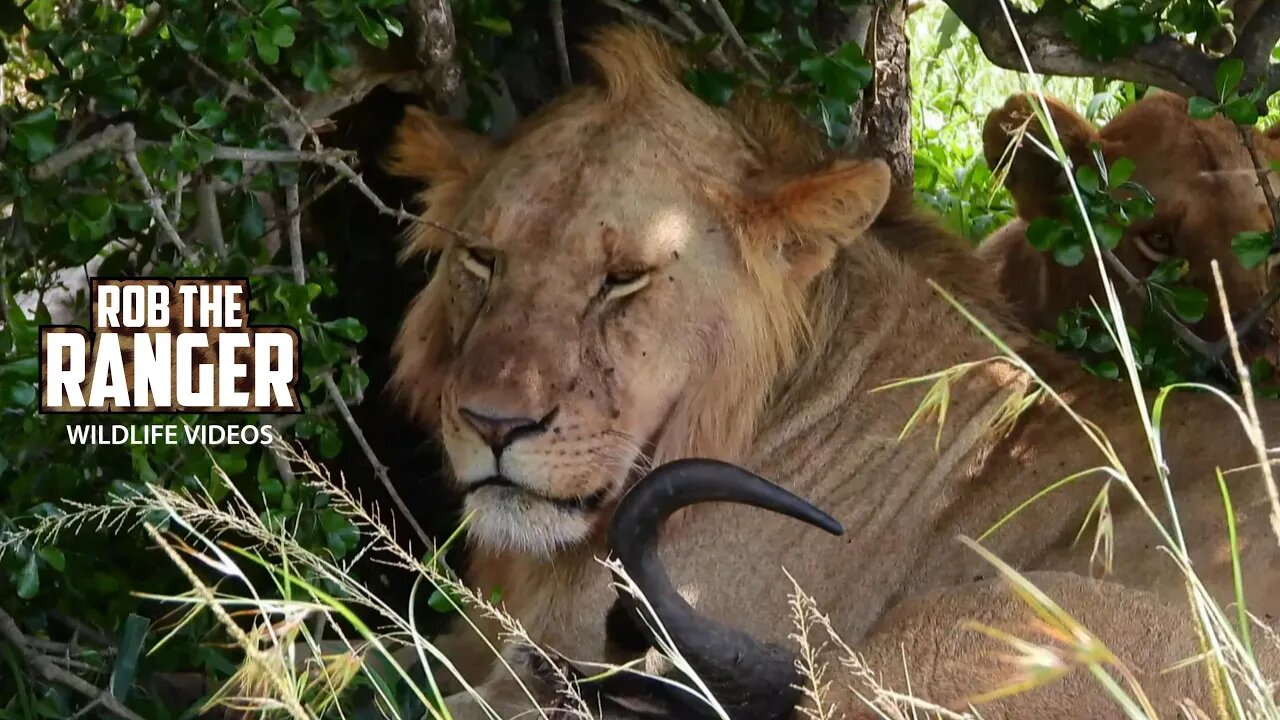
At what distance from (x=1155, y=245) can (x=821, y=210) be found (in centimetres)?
133

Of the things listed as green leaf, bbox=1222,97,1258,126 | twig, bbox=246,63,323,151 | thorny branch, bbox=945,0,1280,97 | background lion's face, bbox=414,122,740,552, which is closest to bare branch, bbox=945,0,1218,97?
thorny branch, bbox=945,0,1280,97

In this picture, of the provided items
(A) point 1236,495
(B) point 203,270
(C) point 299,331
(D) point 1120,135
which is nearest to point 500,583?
(C) point 299,331

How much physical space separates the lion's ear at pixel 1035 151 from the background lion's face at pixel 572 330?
4.46 feet

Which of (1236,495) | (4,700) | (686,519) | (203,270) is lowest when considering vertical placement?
(4,700)

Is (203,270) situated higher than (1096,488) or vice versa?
(203,270)

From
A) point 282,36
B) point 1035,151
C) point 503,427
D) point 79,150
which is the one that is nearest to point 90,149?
point 79,150

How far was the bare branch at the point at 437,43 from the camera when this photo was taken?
3.77m

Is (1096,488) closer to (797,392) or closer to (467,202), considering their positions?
(797,392)

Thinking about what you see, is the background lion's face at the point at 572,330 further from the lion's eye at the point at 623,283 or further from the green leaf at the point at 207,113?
the green leaf at the point at 207,113

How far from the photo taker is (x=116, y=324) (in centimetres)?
369

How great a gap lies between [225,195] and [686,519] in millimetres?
1402

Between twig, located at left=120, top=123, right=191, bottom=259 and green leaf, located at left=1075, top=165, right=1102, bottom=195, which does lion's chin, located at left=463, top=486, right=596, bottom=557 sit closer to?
twig, located at left=120, top=123, right=191, bottom=259

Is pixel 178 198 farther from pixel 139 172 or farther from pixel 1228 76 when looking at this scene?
pixel 1228 76

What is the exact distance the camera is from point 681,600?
3.21 meters
